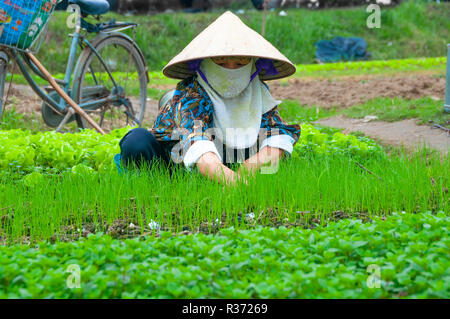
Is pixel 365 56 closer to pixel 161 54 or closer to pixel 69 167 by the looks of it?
pixel 161 54

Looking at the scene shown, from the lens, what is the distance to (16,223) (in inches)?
98.7

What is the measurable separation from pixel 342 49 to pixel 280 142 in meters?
11.4

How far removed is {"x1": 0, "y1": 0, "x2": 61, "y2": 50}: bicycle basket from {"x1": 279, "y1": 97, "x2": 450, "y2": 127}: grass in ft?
9.97

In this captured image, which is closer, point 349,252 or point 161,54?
point 349,252

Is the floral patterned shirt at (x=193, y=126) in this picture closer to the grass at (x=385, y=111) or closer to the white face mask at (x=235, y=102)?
the white face mask at (x=235, y=102)

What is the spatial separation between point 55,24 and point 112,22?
24.1 feet

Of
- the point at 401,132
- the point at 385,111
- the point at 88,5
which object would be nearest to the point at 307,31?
the point at 385,111

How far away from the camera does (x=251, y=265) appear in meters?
1.90

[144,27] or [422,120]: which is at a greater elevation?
[144,27]

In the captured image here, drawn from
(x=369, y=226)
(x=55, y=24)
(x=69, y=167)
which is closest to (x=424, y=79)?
(x=69, y=167)

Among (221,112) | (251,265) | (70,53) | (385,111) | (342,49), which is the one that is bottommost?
(251,265)

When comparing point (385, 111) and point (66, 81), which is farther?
point (385, 111)

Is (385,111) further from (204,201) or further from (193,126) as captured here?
(204,201)

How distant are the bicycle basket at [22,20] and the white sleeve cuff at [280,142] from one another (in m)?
1.98
